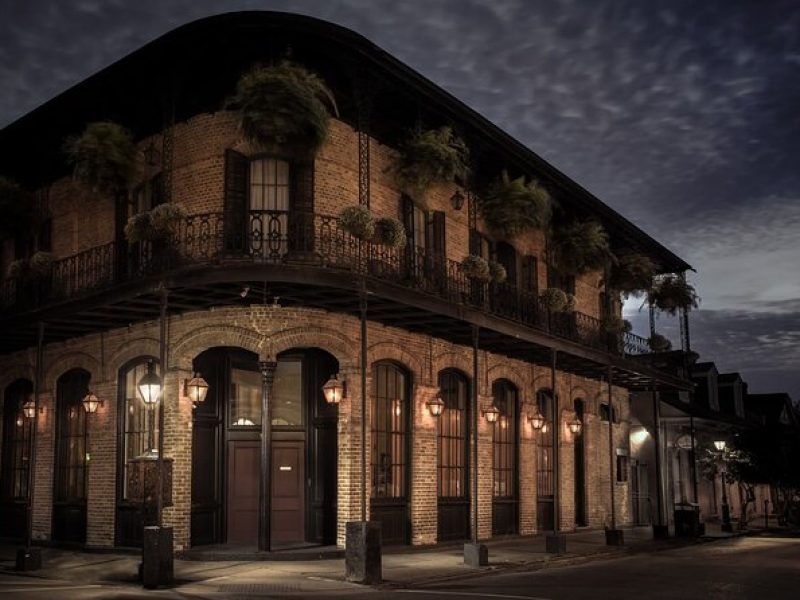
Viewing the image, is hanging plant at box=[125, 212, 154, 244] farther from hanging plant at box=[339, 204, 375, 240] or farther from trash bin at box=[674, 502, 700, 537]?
trash bin at box=[674, 502, 700, 537]

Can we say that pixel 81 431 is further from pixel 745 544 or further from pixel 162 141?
pixel 745 544

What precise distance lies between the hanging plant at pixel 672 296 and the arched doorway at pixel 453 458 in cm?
1092

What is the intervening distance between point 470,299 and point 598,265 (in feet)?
17.9

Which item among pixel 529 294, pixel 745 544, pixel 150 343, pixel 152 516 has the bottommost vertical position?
pixel 745 544

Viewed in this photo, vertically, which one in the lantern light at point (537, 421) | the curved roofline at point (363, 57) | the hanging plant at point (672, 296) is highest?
the curved roofline at point (363, 57)

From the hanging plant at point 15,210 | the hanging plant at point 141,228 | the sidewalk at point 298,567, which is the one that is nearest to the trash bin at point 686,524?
the sidewalk at point 298,567

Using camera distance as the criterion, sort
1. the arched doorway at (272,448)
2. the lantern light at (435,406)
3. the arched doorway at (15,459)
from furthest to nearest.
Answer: the arched doorway at (15,459) → the lantern light at (435,406) → the arched doorway at (272,448)

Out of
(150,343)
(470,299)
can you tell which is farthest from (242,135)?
(470,299)

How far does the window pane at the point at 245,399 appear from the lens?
16.5 metres

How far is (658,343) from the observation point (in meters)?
28.1

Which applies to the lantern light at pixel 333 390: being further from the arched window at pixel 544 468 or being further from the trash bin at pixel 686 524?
the trash bin at pixel 686 524

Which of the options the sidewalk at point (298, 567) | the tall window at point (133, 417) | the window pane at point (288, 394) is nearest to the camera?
the sidewalk at point (298, 567)

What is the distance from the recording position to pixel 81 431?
18.6m

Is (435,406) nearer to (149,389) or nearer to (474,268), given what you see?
(474,268)
